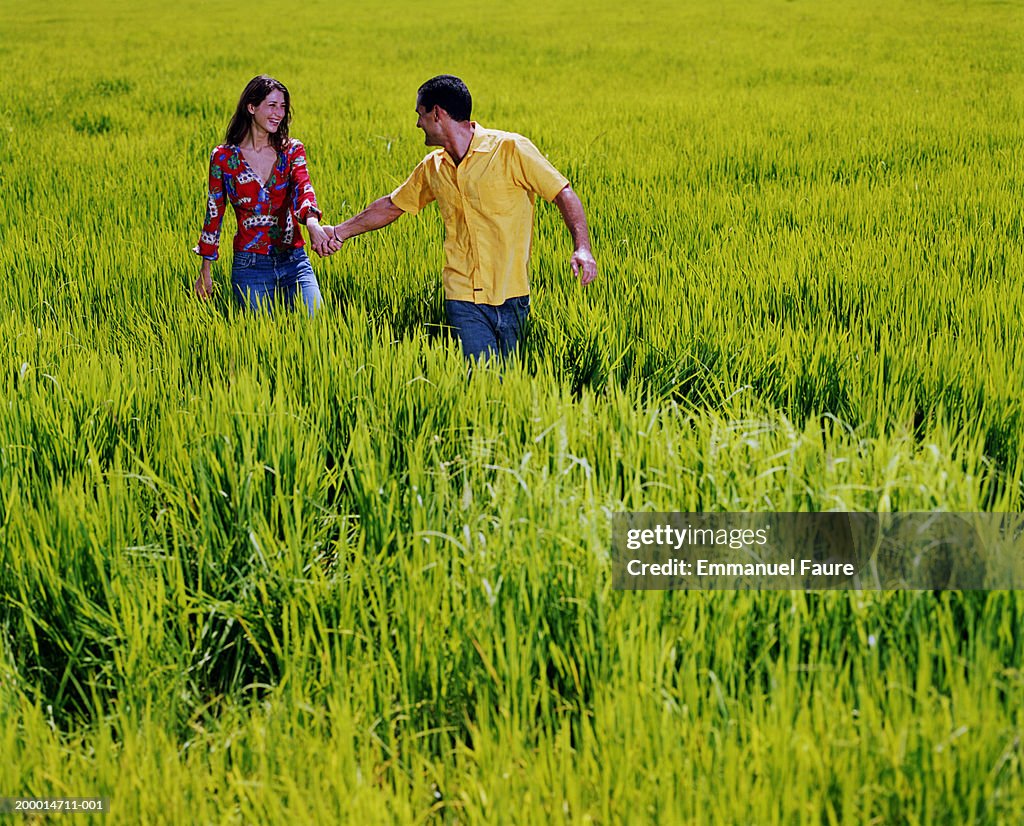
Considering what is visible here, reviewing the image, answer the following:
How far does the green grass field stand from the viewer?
154cm

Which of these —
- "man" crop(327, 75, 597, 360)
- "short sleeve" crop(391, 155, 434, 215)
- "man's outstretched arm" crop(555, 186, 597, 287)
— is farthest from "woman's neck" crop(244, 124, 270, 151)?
"man's outstretched arm" crop(555, 186, 597, 287)

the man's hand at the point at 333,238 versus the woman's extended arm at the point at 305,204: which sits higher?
the woman's extended arm at the point at 305,204

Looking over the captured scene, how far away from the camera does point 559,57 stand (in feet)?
48.3

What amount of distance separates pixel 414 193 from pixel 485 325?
61cm

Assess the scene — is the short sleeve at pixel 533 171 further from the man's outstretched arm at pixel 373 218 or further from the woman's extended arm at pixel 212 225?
the woman's extended arm at pixel 212 225

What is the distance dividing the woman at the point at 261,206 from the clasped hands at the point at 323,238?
174 millimetres

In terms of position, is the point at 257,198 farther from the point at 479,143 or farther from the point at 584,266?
the point at 584,266

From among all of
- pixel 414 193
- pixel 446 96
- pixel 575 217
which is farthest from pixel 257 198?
pixel 575 217

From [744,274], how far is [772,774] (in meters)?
3.00

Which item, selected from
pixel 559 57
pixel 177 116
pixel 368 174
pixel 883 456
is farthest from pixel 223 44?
pixel 883 456

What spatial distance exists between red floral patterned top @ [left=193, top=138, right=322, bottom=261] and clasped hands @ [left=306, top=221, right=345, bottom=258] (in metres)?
0.23

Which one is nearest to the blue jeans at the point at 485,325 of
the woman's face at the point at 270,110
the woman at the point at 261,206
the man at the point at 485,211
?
the man at the point at 485,211

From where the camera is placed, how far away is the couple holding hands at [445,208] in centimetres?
A: 343

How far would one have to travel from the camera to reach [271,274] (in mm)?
4016
